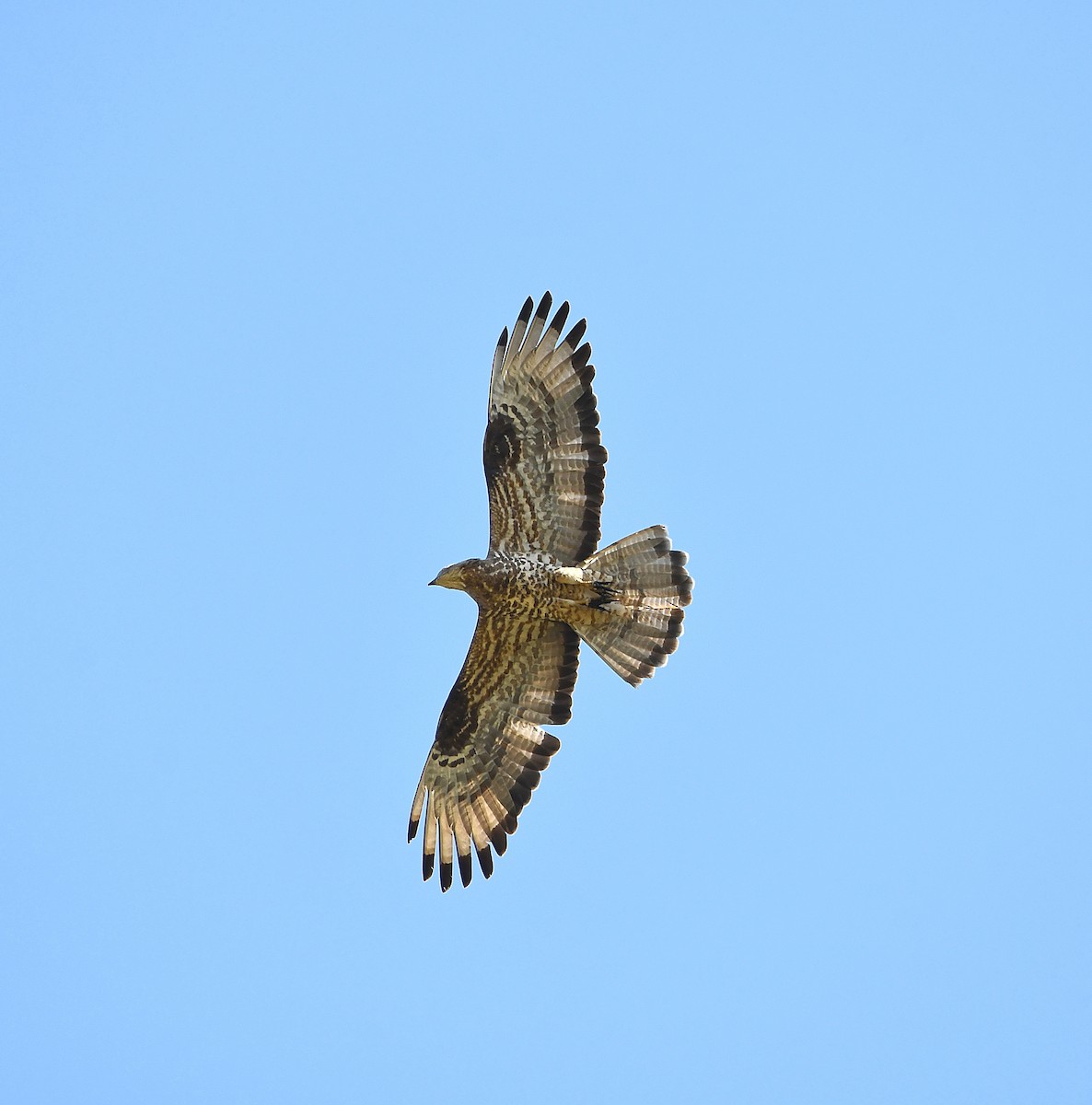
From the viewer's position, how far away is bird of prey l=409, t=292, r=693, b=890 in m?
12.7

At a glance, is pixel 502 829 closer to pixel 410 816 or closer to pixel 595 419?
pixel 410 816

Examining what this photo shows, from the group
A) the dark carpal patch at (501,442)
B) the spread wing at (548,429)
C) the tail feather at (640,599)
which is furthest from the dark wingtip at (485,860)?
the dark carpal patch at (501,442)

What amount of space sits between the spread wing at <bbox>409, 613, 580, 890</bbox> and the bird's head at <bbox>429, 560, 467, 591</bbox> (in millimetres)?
441

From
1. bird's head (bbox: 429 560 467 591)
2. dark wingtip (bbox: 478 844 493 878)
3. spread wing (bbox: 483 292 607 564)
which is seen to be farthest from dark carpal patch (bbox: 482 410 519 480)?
dark wingtip (bbox: 478 844 493 878)

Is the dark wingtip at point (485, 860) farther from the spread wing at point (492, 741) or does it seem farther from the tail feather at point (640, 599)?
the tail feather at point (640, 599)

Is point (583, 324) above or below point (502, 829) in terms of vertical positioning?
above

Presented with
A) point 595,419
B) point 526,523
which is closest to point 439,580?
point 526,523

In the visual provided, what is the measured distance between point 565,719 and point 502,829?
0.93m

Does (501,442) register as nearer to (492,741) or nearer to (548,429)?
(548,429)

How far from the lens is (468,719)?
1347 cm

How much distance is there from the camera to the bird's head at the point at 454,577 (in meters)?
12.9

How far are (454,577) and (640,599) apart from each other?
134 centimetres

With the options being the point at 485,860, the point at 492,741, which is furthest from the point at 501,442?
the point at 485,860

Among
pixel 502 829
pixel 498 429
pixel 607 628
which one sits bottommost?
pixel 502 829
